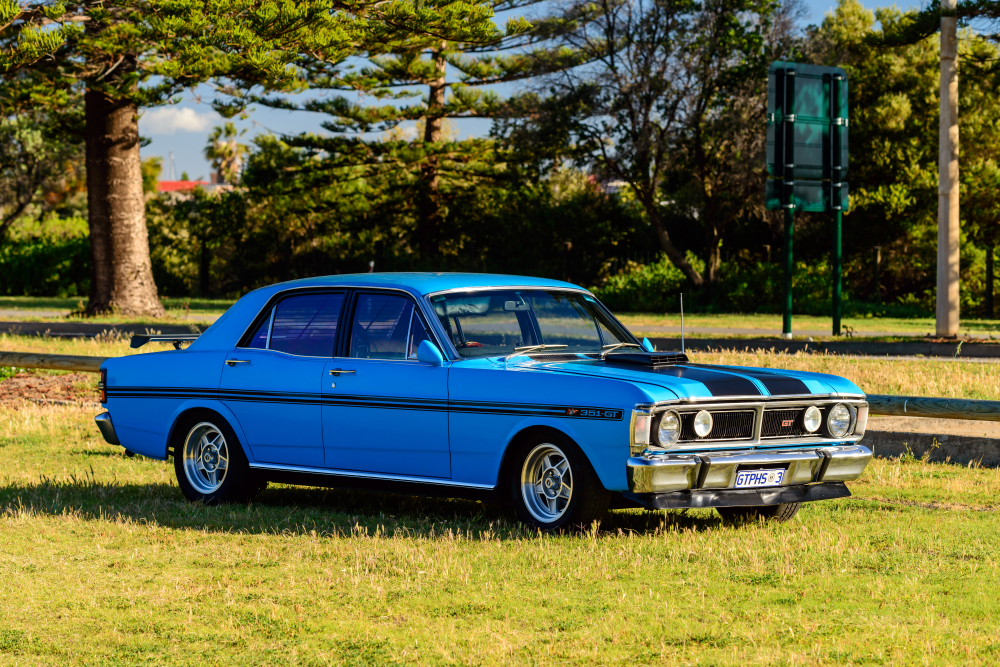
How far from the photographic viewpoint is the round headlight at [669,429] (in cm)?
723

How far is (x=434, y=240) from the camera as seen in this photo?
4294cm

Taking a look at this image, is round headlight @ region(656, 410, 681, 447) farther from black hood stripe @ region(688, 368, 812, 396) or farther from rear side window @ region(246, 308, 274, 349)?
rear side window @ region(246, 308, 274, 349)

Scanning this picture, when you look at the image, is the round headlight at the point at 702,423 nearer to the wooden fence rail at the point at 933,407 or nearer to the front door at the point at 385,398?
the front door at the point at 385,398

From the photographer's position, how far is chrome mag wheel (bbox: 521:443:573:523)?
7.62m

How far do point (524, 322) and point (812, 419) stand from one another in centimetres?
189

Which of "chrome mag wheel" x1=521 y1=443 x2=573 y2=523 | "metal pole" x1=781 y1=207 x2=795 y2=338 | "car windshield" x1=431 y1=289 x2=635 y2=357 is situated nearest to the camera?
"chrome mag wheel" x1=521 y1=443 x2=573 y2=523

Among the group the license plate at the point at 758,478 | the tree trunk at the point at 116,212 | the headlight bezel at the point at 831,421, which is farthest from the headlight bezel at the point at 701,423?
the tree trunk at the point at 116,212

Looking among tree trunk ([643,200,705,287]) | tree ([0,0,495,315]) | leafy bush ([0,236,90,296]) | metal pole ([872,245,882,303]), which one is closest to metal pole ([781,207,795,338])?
tree ([0,0,495,315])

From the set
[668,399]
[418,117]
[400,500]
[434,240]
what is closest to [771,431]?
[668,399]

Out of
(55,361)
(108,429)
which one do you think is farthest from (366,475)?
(55,361)

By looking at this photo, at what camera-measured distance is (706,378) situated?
7547 millimetres

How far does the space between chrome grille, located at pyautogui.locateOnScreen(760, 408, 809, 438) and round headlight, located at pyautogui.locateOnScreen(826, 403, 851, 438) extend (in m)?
0.20

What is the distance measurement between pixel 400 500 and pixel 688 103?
27418 millimetres

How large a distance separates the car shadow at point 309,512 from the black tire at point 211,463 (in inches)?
5.3
